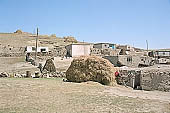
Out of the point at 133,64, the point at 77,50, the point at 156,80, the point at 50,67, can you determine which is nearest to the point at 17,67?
the point at 50,67

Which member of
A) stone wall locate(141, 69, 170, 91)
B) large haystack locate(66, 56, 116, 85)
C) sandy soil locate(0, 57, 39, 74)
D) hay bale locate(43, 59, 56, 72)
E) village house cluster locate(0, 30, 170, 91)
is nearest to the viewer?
stone wall locate(141, 69, 170, 91)

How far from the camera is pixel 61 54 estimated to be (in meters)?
40.8

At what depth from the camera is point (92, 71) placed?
14.0 m

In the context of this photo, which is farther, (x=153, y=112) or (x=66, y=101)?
(x=66, y=101)

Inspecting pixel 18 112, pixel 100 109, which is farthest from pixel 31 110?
pixel 100 109

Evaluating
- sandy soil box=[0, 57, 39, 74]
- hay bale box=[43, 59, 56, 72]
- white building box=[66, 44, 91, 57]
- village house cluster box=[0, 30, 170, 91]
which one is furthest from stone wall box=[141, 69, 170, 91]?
white building box=[66, 44, 91, 57]

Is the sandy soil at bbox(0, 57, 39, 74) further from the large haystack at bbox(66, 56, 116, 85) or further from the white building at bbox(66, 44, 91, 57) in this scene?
the white building at bbox(66, 44, 91, 57)

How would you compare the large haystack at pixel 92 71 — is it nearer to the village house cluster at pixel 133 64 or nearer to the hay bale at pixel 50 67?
the village house cluster at pixel 133 64

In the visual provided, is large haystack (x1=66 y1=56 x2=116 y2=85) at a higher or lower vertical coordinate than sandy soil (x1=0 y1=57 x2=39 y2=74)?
higher

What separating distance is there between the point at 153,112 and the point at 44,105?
366 cm

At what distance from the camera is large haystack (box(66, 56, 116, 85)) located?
538 inches

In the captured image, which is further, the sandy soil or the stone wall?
the sandy soil

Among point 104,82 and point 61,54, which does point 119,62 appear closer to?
point 104,82

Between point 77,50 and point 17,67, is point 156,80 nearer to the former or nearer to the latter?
point 17,67
